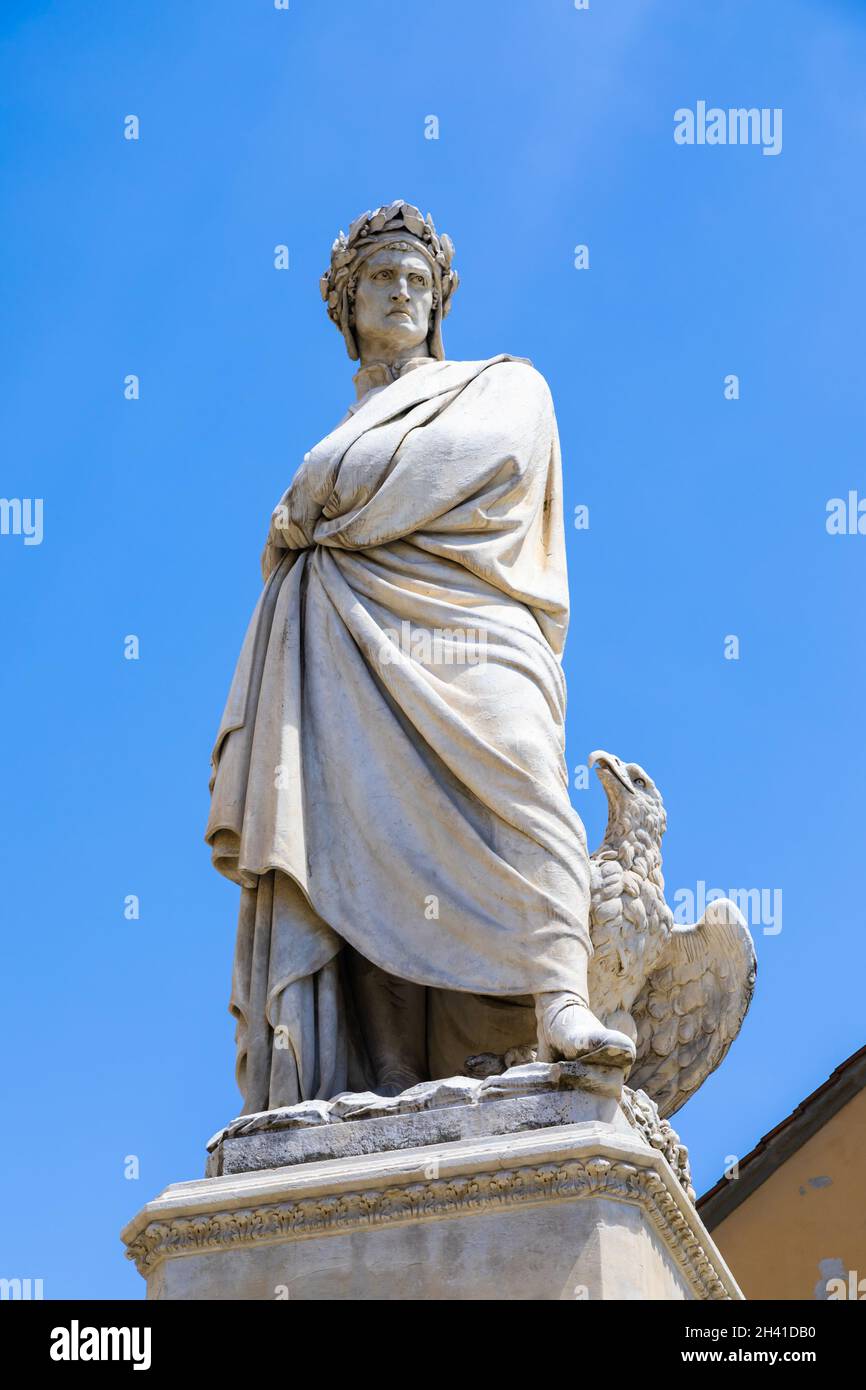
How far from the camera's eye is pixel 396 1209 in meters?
8.01

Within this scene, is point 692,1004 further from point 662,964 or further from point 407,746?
point 407,746

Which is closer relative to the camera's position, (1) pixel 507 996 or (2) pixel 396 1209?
(2) pixel 396 1209

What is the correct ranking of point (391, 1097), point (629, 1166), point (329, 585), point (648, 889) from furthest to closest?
point (648, 889), point (329, 585), point (391, 1097), point (629, 1166)

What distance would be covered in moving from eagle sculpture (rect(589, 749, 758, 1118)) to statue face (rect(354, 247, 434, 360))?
1.98 m

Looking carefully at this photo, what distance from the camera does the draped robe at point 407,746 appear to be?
8742 mm

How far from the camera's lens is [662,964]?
35.0 ft

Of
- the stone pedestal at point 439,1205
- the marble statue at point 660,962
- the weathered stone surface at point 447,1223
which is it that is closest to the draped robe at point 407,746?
the stone pedestal at point 439,1205

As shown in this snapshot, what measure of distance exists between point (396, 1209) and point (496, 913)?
1132 millimetres

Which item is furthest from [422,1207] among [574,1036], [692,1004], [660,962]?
[692,1004]

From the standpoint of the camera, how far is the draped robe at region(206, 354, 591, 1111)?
8.74 metres

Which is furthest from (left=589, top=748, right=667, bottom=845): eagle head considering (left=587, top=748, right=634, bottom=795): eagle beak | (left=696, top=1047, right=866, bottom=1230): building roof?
(left=696, top=1047, right=866, bottom=1230): building roof

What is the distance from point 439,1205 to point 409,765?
169 centimetres
